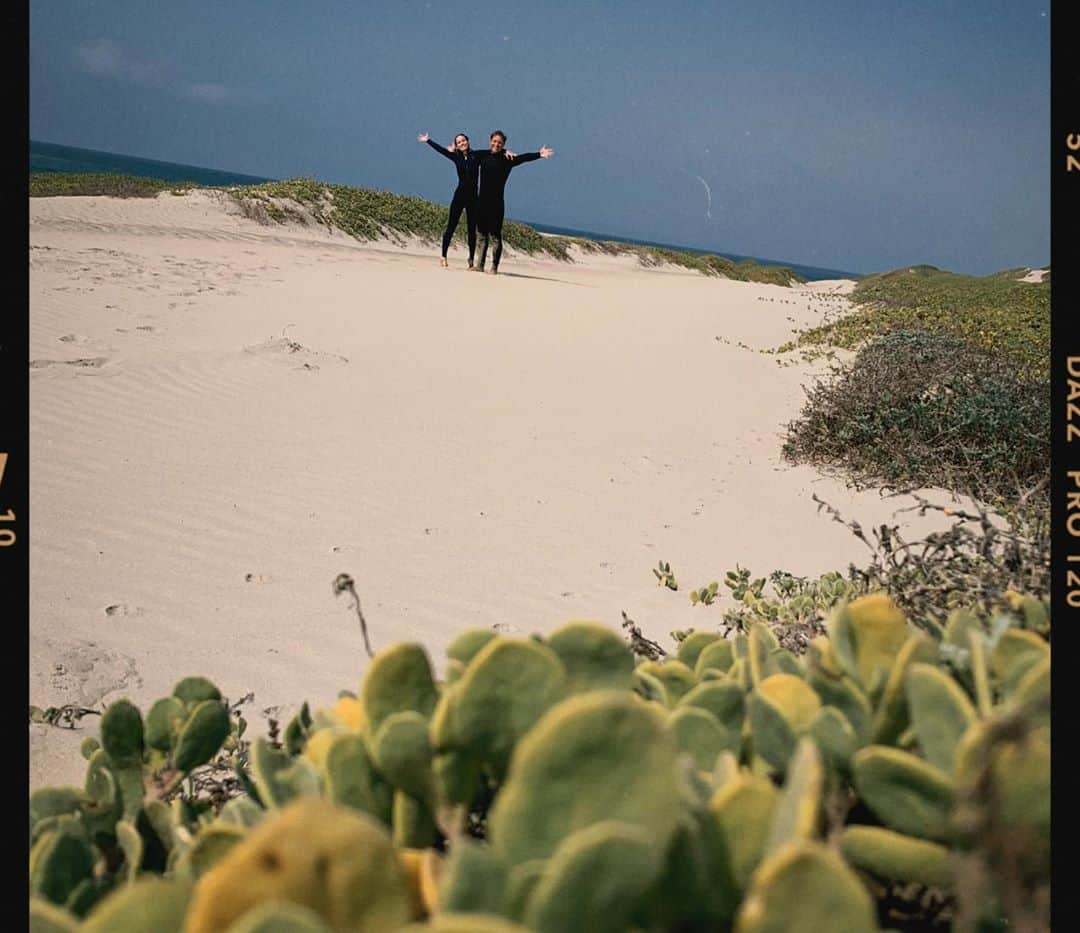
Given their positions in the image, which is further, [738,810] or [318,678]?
[318,678]

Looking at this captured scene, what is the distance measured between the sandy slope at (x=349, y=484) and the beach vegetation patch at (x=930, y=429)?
231mm

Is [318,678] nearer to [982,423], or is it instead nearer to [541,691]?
[541,691]

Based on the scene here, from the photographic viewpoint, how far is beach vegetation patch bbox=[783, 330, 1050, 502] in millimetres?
4281

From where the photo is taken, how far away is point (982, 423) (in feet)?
14.9

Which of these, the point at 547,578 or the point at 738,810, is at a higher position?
the point at 738,810

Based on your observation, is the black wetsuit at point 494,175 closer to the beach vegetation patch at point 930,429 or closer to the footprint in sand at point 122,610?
the beach vegetation patch at point 930,429

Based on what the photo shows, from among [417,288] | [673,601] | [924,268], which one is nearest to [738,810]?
[673,601]

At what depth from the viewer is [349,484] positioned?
14.1 feet

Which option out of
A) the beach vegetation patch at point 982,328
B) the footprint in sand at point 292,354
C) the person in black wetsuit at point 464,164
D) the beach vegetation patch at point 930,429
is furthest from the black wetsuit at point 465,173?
the beach vegetation patch at point 930,429

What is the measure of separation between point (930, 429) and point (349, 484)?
3228 mm

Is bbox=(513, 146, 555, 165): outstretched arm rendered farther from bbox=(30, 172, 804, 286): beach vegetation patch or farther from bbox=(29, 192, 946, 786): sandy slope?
bbox=(30, 172, 804, 286): beach vegetation patch

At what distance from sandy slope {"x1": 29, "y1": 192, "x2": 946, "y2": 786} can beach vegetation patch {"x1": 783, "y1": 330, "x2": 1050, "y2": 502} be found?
0.23 meters

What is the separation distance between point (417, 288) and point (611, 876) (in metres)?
10.6

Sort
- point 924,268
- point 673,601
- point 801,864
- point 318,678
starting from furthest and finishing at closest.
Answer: point 924,268 < point 673,601 < point 318,678 < point 801,864
